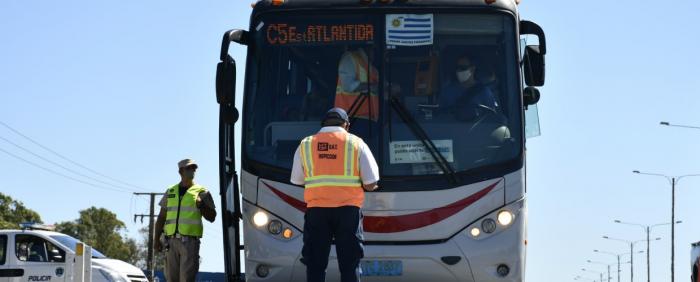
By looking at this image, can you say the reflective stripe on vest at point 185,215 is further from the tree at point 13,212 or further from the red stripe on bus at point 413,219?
the tree at point 13,212

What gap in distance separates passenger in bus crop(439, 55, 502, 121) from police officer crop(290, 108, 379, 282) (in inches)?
73.3

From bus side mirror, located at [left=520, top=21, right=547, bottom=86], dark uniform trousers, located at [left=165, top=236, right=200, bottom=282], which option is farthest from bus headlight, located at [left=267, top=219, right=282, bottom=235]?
bus side mirror, located at [left=520, top=21, right=547, bottom=86]

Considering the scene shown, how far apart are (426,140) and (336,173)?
5.68 feet

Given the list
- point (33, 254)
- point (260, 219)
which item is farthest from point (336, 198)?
point (33, 254)

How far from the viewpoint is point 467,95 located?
1343 centimetres

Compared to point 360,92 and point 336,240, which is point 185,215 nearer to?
point 360,92

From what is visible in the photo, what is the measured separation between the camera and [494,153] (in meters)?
13.2

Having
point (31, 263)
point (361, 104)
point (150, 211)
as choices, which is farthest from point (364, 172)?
point (150, 211)

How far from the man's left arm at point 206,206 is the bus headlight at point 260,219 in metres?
1.96

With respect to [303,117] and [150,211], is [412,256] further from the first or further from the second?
[150,211]

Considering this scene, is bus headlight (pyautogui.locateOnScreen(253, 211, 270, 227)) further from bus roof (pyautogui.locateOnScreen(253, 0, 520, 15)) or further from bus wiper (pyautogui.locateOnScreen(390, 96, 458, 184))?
bus roof (pyautogui.locateOnScreen(253, 0, 520, 15))

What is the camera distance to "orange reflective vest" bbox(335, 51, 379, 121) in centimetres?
1328

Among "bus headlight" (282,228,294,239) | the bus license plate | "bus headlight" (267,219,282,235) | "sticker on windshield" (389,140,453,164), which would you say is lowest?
the bus license plate

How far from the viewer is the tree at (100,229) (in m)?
94.8
